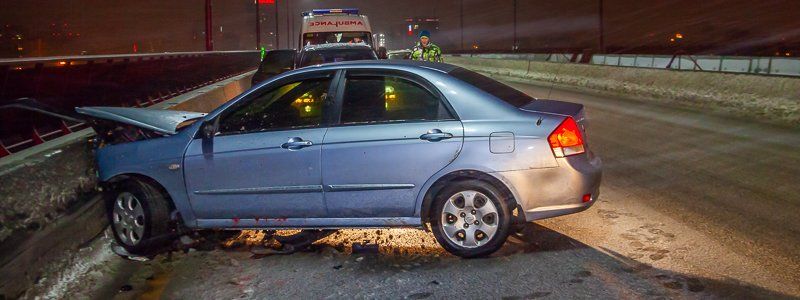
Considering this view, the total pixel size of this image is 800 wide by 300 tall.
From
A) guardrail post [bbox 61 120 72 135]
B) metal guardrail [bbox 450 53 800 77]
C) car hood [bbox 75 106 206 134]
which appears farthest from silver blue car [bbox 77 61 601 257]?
metal guardrail [bbox 450 53 800 77]

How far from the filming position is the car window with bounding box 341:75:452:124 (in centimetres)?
504

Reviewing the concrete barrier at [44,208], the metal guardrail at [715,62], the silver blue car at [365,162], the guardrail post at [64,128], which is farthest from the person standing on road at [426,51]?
the metal guardrail at [715,62]

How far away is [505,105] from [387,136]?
0.89m

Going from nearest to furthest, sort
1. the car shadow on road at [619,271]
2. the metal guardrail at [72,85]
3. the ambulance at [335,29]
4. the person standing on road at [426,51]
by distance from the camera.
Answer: the car shadow on road at [619,271] → the metal guardrail at [72,85] → the person standing on road at [426,51] → the ambulance at [335,29]

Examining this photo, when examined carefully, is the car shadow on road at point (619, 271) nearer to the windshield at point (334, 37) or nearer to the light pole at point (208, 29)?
the windshield at point (334, 37)

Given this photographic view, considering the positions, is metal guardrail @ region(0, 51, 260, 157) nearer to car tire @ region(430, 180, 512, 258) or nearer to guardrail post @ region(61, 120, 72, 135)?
guardrail post @ region(61, 120, 72, 135)

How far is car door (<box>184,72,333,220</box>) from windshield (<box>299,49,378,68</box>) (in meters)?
7.92

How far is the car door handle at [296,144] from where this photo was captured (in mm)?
5062

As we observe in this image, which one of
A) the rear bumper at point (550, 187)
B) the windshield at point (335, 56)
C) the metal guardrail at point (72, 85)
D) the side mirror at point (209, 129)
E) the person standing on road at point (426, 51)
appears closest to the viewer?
the rear bumper at point (550, 187)

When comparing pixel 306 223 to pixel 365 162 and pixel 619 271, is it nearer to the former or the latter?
pixel 365 162

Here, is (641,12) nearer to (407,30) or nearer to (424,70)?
(407,30)

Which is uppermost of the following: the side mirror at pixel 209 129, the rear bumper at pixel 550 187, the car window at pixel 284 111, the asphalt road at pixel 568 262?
the car window at pixel 284 111

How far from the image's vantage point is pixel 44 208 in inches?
188

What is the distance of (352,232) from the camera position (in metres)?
5.80
